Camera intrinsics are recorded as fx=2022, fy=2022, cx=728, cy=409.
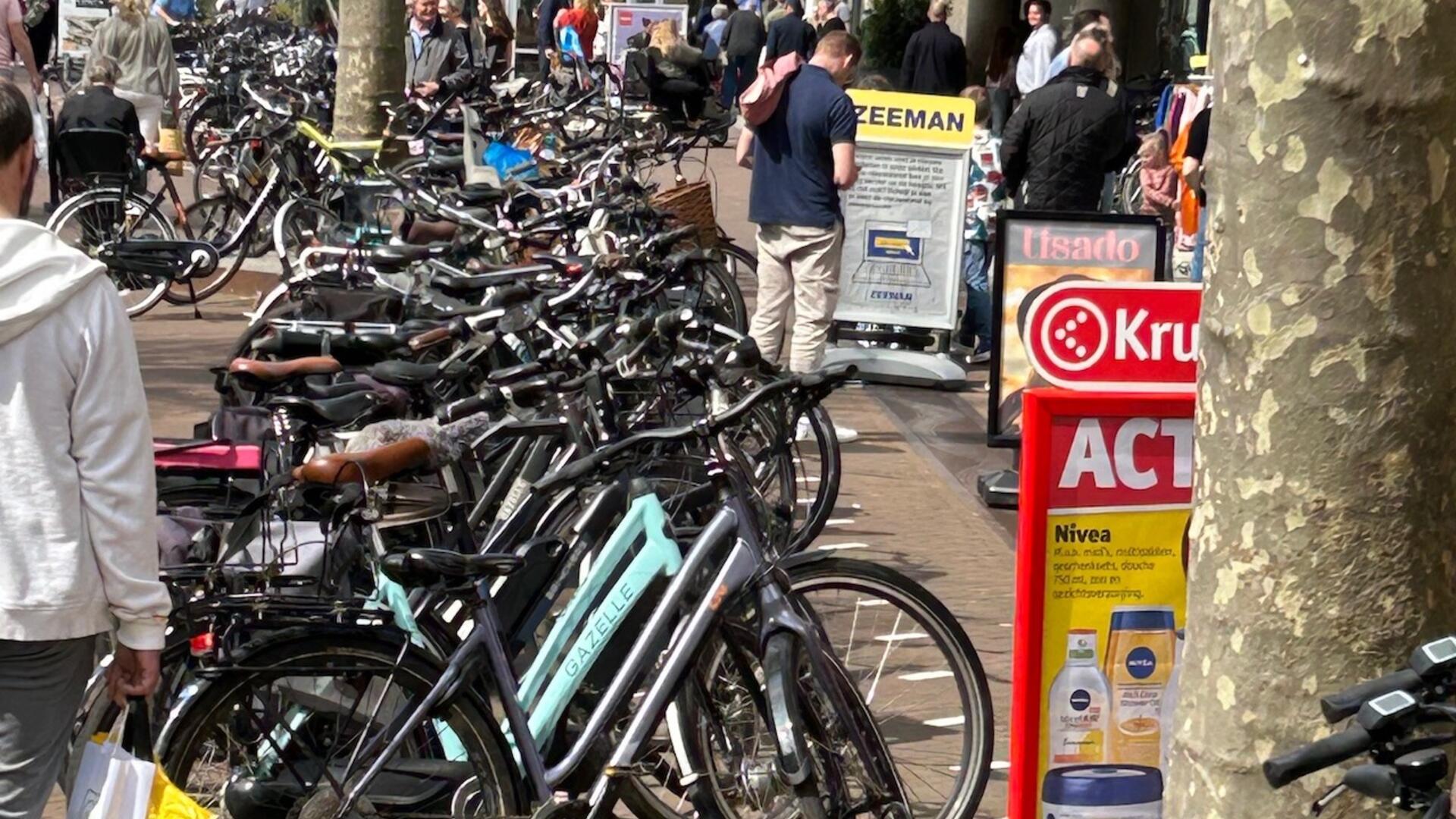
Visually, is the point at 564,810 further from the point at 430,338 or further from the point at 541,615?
the point at 430,338

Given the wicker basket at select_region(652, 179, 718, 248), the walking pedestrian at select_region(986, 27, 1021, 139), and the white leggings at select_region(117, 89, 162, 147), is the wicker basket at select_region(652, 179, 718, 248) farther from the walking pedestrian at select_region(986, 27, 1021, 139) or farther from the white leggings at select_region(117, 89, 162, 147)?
the walking pedestrian at select_region(986, 27, 1021, 139)

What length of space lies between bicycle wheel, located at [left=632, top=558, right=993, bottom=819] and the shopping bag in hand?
111 centimetres

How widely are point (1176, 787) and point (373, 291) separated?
17.0 feet

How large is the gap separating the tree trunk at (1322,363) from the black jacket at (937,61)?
15869mm

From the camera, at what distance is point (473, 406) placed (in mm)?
5270

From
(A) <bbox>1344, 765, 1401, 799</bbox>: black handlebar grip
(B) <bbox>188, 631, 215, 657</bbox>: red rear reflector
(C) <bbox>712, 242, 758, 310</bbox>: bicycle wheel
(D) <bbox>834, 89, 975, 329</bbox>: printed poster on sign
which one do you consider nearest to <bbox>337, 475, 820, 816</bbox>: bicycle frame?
(B) <bbox>188, 631, 215, 657</bbox>: red rear reflector

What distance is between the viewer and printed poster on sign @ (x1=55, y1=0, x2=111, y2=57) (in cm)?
2041

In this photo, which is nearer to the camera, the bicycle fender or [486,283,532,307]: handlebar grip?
the bicycle fender

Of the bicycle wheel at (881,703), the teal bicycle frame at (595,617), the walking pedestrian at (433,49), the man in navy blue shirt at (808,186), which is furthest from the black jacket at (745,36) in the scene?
the teal bicycle frame at (595,617)

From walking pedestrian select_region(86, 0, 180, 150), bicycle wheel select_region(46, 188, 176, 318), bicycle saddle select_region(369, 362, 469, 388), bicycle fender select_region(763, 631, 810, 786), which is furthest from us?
walking pedestrian select_region(86, 0, 180, 150)

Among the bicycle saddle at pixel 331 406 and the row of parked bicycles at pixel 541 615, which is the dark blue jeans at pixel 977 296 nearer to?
the row of parked bicycles at pixel 541 615

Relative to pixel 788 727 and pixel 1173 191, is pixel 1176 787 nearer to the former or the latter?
pixel 788 727

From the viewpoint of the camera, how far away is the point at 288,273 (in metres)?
9.13

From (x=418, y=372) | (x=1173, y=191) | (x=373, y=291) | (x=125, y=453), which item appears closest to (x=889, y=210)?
(x=1173, y=191)
